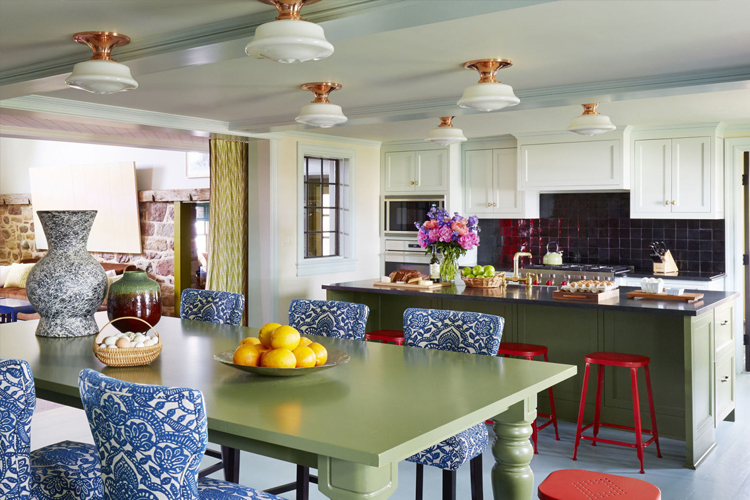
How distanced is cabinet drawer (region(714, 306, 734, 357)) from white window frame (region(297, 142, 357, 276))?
3851 millimetres

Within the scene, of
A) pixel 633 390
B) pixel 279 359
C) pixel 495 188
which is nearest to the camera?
pixel 279 359

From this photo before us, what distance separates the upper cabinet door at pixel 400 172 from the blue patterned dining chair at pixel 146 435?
601 cm

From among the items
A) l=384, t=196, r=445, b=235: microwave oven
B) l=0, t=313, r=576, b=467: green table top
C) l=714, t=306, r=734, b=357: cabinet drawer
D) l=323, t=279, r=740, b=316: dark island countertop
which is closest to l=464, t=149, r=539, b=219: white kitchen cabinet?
l=384, t=196, r=445, b=235: microwave oven

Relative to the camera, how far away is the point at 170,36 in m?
3.27

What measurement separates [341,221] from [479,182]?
154cm

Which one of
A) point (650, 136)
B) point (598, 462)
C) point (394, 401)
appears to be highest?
point (650, 136)

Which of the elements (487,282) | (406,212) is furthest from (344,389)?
(406,212)

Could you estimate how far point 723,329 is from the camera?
4.31m

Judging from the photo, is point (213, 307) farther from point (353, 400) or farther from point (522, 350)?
point (353, 400)

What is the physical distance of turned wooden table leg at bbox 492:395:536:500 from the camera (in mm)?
2166

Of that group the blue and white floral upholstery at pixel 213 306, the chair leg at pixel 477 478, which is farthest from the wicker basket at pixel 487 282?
the chair leg at pixel 477 478

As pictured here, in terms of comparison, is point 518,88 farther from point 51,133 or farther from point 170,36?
point 51,133

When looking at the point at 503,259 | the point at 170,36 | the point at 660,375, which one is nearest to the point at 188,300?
the point at 170,36

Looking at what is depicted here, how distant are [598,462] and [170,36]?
10.6ft
